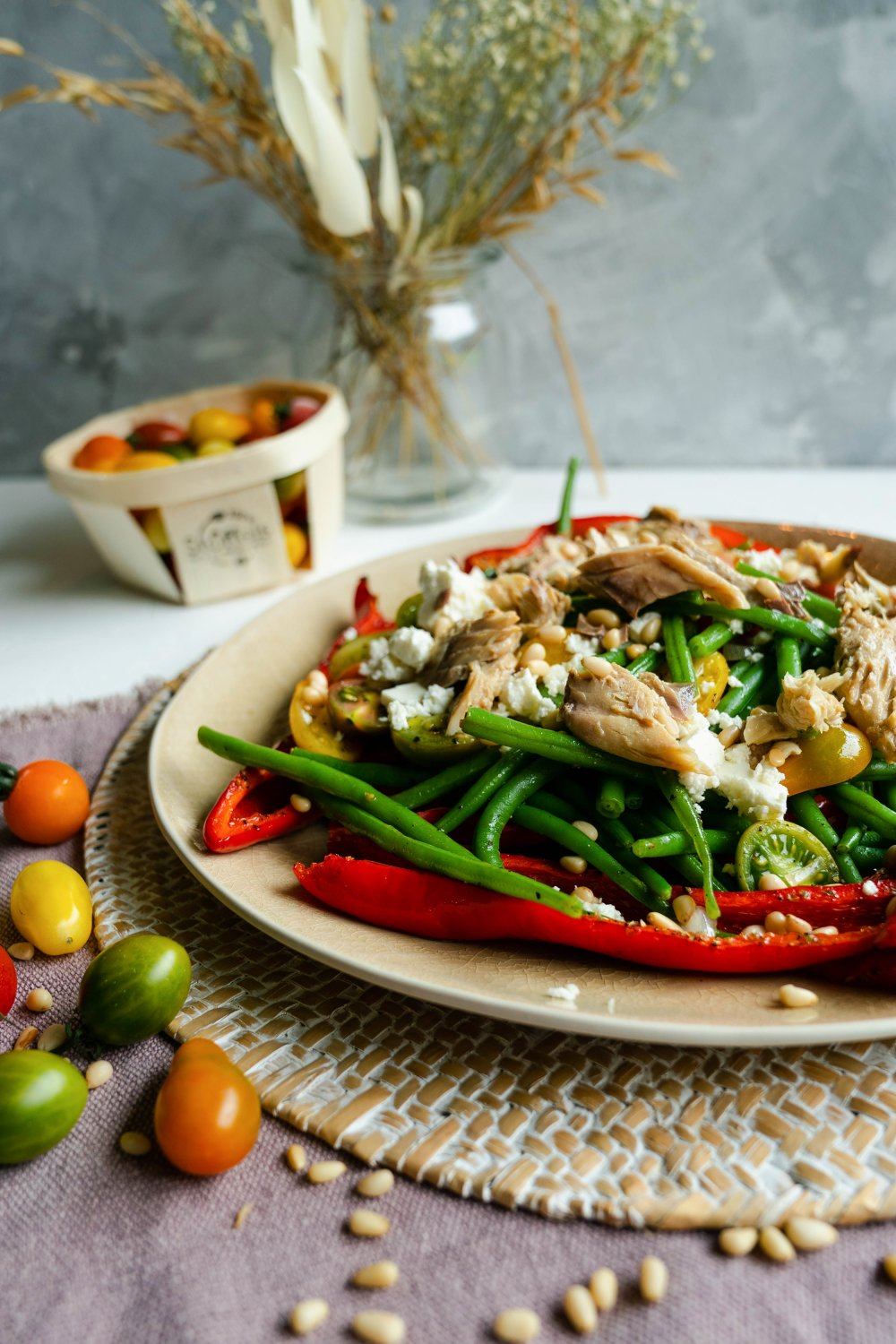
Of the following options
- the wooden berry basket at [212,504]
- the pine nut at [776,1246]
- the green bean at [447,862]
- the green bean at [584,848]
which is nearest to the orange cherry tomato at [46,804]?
the green bean at [447,862]

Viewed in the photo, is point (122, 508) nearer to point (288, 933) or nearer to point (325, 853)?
point (325, 853)

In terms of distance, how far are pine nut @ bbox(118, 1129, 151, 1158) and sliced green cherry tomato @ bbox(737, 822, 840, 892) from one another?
1223 mm

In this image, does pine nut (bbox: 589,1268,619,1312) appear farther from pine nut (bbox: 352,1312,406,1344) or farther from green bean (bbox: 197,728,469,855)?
green bean (bbox: 197,728,469,855)

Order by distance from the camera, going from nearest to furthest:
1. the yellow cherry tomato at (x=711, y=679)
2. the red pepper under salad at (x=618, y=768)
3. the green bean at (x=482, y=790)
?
the red pepper under salad at (x=618, y=768) < the green bean at (x=482, y=790) < the yellow cherry tomato at (x=711, y=679)

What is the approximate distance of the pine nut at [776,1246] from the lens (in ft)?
5.40

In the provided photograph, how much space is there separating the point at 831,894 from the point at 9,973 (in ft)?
5.33

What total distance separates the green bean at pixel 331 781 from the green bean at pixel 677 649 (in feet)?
2.17

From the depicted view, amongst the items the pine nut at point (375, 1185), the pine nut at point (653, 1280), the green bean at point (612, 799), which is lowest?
the pine nut at point (375, 1185)

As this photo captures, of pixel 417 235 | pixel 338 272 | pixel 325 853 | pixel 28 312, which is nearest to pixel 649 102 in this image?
pixel 417 235

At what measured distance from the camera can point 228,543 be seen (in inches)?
155

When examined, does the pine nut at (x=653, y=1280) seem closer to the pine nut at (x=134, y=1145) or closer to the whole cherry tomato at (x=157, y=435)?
the pine nut at (x=134, y=1145)

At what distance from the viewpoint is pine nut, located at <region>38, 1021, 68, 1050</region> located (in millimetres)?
2131

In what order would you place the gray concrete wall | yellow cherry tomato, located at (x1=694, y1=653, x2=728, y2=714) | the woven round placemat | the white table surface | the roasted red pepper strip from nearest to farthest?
the woven round placemat
the roasted red pepper strip
yellow cherry tomato, located at (x1=694, y1=653, x2=728, y2=714)
the white table surface
the gray concrete wall

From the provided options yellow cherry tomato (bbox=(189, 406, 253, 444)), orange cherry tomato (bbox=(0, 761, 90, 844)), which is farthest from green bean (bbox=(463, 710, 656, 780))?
yellow cherry tomato (bbox=(189, 406, 253, 444))
